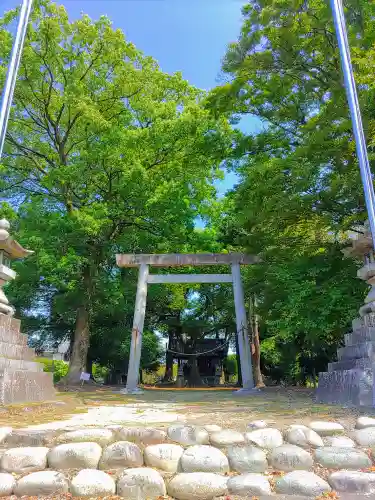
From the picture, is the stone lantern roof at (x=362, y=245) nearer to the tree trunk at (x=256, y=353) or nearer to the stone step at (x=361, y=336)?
the stone step at (x=361, y=336)

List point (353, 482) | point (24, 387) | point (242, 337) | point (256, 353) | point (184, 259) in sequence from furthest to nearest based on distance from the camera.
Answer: point (256, 353) → point (184, 259) → point (242, 337) → point (24, 387) → point (353, 482)

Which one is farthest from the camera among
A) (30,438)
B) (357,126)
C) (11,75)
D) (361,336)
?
(361,336)

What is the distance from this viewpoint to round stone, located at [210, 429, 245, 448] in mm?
3670

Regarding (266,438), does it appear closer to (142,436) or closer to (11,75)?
(142,436)

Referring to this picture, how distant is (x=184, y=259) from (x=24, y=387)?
23.4ft

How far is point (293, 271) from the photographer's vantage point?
33.1ft

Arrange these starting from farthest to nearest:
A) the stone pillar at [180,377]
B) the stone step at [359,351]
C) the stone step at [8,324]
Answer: the stone pillar at [180,377], the stone step at [8,324], the stone step at [359,351]

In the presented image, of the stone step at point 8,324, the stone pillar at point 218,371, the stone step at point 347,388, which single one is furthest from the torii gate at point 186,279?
the stone pillar at point 218,371

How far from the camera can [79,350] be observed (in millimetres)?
14906

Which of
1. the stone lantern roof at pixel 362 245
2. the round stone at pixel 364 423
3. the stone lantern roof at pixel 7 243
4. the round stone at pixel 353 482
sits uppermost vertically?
the stone lantern roof at pixel 7 243

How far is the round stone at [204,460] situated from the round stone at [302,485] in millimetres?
463

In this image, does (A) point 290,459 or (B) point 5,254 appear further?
(B) point 5,254

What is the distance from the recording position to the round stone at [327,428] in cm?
397

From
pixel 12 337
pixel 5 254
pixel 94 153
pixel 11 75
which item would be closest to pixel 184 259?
pixel 94 153
